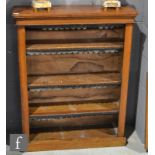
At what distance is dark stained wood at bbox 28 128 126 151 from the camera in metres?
2.44

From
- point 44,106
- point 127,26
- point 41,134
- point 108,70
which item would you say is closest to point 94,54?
point 108,70

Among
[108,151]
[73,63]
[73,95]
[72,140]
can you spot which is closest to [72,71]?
[73,63]

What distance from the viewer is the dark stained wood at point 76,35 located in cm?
232

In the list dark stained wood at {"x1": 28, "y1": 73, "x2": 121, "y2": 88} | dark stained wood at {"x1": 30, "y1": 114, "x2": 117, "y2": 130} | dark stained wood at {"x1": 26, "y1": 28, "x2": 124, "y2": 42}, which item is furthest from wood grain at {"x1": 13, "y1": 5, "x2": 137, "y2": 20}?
dark stained wood at {"x1": 30, "y1": 114, "x2": 117, "y2": 130}

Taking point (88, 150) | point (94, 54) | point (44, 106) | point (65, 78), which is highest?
point (94, 54)

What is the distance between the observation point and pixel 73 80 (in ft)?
7.81

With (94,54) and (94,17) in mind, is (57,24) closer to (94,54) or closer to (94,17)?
(94,17)

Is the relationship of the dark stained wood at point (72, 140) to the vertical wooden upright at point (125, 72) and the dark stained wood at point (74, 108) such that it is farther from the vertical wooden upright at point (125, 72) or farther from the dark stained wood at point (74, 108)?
the dark stained wood at point (74, 108)

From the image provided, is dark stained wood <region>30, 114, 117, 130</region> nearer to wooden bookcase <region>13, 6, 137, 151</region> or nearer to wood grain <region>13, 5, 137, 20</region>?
wooden bookcase <region>13, 6, 137, 151</region>

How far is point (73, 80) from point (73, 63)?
0.11 meters

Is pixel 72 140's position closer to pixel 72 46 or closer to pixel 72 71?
pixel 72 71

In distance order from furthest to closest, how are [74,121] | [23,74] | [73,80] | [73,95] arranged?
1. [74,121]
2. [73,95]
3. [73,80]
4. [23,74]

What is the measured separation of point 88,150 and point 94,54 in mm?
635

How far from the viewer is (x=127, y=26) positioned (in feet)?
7.30
